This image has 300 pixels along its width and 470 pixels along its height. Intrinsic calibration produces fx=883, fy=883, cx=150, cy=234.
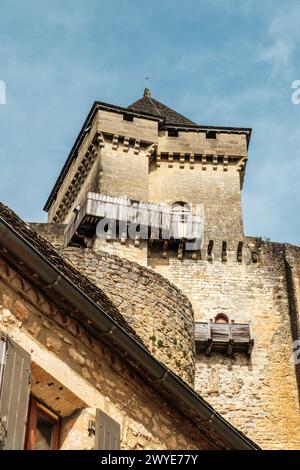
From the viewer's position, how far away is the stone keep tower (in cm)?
1994

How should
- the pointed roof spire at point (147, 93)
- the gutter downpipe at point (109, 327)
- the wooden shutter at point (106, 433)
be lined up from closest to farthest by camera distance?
→ the gutter downpipe at point (109, 327), the wooden shutter at point (106, 433), the pointed roof spire at point (147, 93)

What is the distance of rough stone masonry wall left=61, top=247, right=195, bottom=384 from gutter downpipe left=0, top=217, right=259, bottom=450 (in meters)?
3.95

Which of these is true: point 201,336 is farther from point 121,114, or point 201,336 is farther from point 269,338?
point 121,114

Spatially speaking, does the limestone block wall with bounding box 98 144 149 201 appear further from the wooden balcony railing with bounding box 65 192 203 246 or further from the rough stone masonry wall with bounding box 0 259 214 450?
the rough stone masonry wall with bounding box 0 259 214 450

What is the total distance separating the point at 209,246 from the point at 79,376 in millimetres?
16267

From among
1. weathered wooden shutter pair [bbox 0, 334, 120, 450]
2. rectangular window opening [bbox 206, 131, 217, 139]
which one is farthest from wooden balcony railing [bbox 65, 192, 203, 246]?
weathered wooden shutter pair [bbox 0, 334, 120, 450]

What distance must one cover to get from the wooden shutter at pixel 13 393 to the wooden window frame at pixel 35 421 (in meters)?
0.31

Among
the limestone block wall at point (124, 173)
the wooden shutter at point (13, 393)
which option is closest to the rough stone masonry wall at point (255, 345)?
the limestone block wall at point (124, 173)

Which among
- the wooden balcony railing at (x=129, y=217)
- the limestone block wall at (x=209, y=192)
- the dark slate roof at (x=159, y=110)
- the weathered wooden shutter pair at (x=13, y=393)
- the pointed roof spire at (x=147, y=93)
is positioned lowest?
the weathered wooden shutter pair at (x=13, y=393)

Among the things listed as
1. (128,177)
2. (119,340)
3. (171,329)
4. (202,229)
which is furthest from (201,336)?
(119,340)

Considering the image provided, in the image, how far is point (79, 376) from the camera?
21.3 feet

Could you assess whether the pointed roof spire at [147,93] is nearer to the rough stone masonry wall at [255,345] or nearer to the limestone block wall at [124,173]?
the limestone block wall at [124,173]

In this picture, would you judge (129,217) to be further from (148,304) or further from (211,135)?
(148,304)

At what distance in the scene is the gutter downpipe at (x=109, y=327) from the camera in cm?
612
